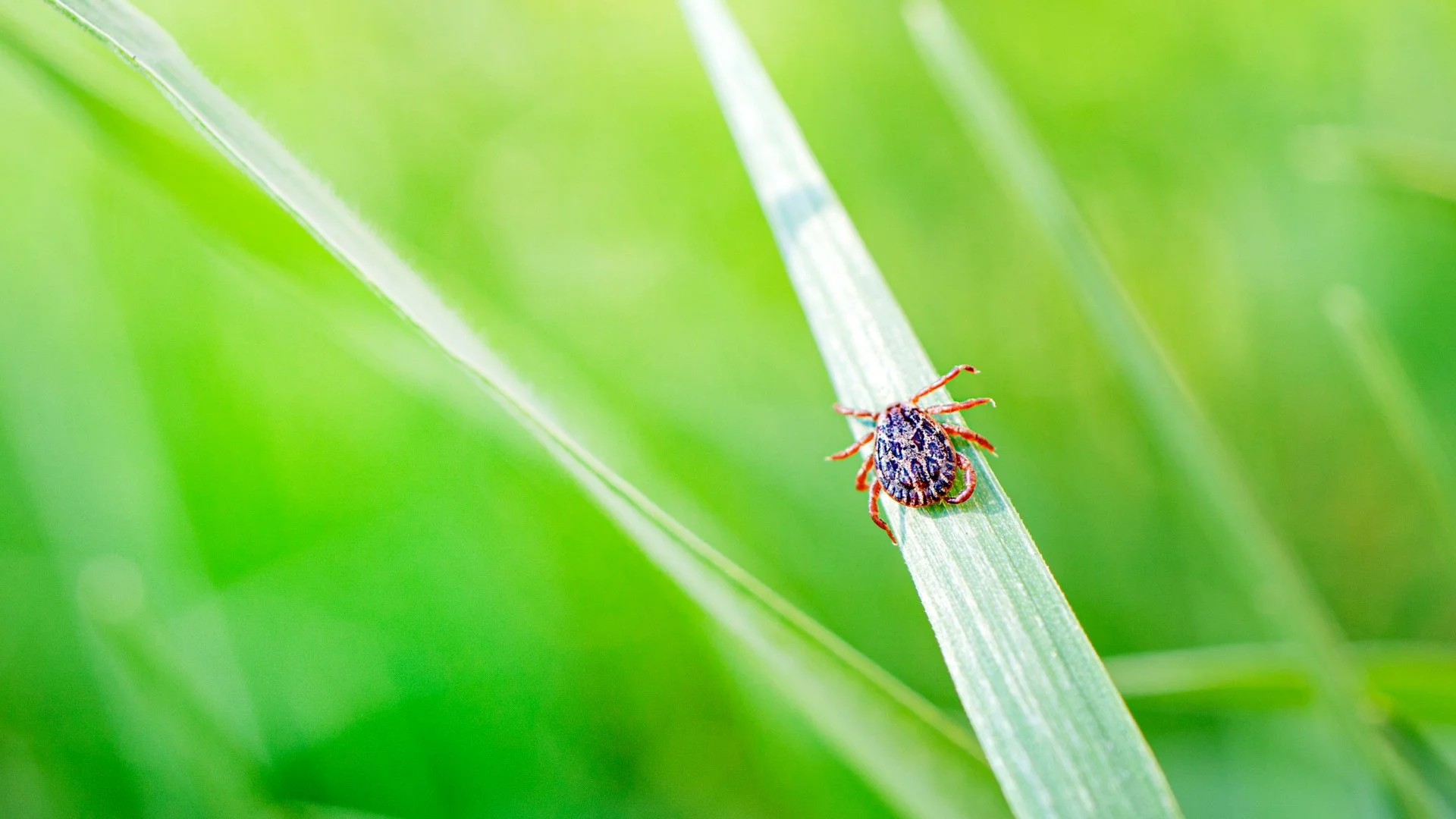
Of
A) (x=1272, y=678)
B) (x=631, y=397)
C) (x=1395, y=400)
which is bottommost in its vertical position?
(x=1272, y=678)

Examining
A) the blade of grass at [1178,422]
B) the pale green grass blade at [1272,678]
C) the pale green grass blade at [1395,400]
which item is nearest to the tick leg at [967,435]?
the blade of grass at [1178,422]

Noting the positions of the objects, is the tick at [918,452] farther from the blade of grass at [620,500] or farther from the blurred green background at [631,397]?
the blurred green background at [631,397]

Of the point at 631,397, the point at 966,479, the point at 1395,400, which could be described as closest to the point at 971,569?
the point at 966,479

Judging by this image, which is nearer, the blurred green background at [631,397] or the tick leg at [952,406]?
the tick leg at [952,406]

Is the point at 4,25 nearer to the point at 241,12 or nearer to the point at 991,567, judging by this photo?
the point at 991,567

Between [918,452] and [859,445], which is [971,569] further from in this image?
[859,445]

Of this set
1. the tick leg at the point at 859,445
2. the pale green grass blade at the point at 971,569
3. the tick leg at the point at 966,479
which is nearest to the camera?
the pale green grass blade at the point at 971,569

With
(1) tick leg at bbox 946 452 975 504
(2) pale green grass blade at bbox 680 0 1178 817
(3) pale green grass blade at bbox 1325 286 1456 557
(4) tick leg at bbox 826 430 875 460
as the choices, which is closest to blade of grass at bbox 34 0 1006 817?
(2) pale green grass blade at bbox 680 0 1178 817
